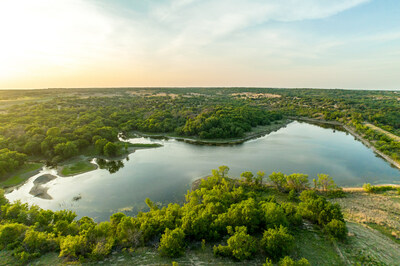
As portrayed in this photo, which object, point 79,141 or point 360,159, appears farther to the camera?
point 79,141

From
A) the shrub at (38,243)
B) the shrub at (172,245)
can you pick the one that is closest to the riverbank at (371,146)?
the shrub at (172,245)

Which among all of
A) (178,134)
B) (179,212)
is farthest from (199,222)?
(178,134)

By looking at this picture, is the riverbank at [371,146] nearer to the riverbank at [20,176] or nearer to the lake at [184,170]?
the lake at [184,170]

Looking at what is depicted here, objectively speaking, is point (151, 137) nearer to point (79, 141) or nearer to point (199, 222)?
point (79, 141)

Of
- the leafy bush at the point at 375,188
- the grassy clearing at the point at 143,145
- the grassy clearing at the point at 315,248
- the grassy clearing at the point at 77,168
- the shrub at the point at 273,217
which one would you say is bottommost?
the grassy clearing at the point at 77,168

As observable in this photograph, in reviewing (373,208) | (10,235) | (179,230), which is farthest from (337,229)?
(10,235)

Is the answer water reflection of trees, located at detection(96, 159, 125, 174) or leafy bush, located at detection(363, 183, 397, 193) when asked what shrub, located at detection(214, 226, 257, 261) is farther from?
water reflection of trees, located at detection(96, 159, 125, 174)

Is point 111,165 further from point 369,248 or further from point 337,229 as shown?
point 369,248
